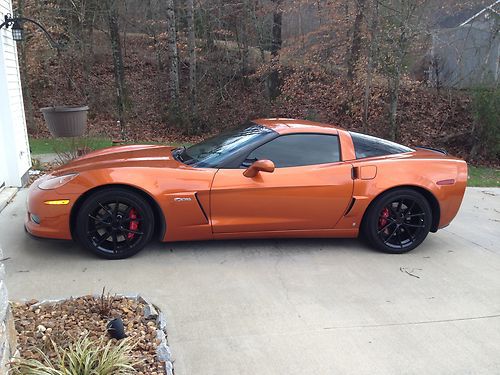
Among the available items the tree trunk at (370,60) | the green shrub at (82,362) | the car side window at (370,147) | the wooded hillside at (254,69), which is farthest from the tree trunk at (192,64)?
the green shrub at (82,362)

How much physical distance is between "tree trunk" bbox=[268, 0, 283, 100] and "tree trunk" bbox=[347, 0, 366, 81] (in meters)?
2.79

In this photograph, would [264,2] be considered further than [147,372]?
Yes

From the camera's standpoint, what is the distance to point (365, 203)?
4504 millimetres

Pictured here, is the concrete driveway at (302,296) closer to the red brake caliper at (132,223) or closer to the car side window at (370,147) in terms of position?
the red brake caliper at (132,223)

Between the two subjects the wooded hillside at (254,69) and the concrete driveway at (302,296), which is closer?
the concrete driveway at (302,296)

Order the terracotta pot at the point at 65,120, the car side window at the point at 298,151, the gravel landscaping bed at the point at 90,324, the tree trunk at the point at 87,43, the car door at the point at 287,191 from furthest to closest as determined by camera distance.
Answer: the tree trunk at the point at 87,43, the terracotta pot at the point at 65,120, the car side window at the point at 298,151, the car door at the point at 287,191, the gravel landscaping bed at the point at 90,324

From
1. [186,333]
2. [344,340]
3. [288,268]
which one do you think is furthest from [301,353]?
[288,268]

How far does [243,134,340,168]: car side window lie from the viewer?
14.6ft

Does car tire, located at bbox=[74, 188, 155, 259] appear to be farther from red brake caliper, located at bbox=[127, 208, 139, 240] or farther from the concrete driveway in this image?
the concrete driveway

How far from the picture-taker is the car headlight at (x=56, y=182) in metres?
4.02

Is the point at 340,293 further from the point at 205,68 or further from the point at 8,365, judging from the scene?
the point at 205,68

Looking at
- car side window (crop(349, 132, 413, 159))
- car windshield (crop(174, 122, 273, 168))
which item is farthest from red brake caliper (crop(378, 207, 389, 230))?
car windshield (crop(174, 122, 273, 168))

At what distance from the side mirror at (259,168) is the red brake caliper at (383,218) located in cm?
128

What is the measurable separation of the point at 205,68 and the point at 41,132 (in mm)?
6645
